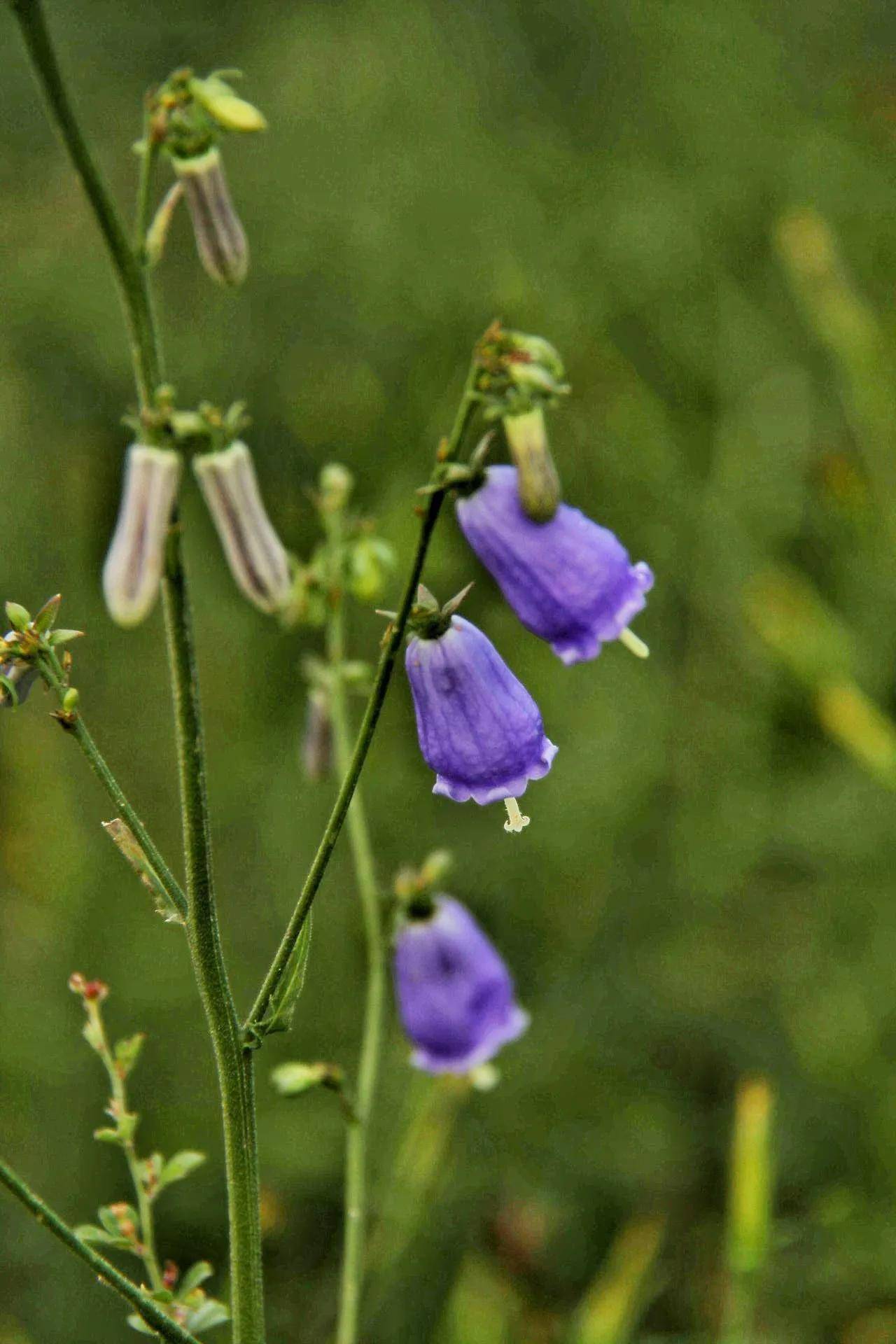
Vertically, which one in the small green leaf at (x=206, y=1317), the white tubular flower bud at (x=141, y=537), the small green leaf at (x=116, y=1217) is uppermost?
the white tubular flower bud at (x=141, y=537)

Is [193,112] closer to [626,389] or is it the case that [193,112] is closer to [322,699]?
[322,699]

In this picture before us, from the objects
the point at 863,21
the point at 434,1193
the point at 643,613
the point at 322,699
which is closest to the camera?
the point at 322,699

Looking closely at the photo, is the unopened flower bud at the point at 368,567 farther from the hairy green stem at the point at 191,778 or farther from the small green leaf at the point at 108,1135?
Result: the small green leaf at the point at 108,1135

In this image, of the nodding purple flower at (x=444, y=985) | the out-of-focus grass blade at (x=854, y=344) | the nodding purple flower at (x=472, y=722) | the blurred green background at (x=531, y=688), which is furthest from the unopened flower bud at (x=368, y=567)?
the out-of-focus grass blade at (x=854, y=344)

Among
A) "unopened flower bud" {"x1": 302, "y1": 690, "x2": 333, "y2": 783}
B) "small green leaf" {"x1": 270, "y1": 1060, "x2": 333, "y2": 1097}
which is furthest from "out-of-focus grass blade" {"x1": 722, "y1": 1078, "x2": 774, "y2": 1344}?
"unopened flower bud" {"x1": 302, "y1": 690, "x2": 333, "y2": 783}

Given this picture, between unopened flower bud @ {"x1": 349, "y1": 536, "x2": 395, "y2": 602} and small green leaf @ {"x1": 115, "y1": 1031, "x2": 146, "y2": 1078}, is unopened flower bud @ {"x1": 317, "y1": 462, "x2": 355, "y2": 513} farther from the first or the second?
small green leaf @ {"x1": 115, "y1": 1031, "x2": 146, "y2": 1078}

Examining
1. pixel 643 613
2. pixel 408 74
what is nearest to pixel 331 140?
pixel 408 74
